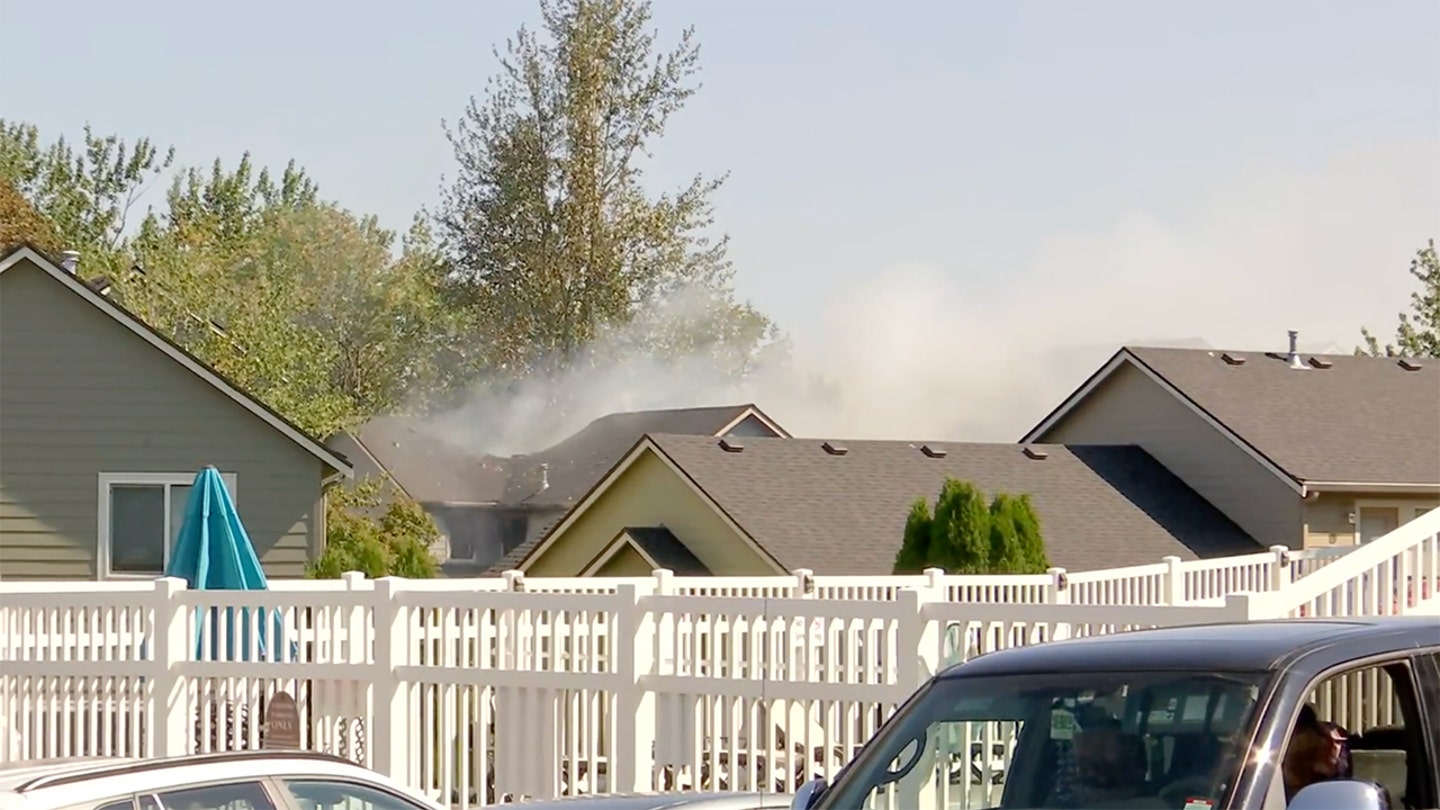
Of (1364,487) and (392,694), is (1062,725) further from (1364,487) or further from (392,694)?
(1364,487)

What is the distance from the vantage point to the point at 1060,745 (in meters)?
5.70

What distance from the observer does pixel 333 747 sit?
12844mm

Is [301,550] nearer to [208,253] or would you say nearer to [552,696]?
Result: [552,696]

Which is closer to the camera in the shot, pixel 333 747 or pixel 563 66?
pixel 333 747

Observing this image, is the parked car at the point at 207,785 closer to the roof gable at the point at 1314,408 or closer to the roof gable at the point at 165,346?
the roof gable at the point at 165,346

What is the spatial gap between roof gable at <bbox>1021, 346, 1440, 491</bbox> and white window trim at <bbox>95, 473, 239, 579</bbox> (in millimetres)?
15818

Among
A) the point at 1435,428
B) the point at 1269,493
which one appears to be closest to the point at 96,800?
the point at 1269,493

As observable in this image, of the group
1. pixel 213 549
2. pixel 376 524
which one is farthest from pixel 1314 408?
pixel 376 524

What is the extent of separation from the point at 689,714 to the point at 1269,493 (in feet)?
78.0

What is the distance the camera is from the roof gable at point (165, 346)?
27109 mm

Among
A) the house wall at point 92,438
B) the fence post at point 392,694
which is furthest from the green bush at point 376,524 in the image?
the fence post at point 392,694

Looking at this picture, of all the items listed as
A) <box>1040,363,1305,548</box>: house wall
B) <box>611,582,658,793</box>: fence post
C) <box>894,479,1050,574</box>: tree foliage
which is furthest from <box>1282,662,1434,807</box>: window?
<box>1040,363,1305,548</box>: house wall

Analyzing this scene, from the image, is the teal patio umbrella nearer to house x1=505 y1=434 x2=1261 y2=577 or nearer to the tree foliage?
the tree foliage

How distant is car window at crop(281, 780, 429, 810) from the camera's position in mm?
6852
